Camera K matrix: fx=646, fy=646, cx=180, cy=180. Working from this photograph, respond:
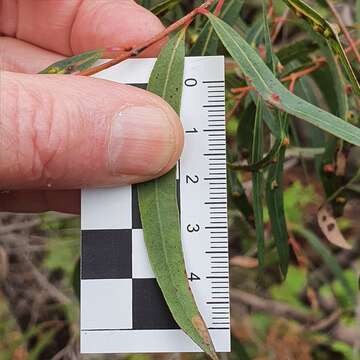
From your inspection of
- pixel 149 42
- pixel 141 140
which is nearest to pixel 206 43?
pixel 149 42

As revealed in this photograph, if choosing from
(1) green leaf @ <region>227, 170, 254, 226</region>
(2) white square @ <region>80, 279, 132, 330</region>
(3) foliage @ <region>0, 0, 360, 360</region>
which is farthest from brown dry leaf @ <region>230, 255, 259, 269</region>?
(2) white square @ <region>80, 279, 132, 330</region>

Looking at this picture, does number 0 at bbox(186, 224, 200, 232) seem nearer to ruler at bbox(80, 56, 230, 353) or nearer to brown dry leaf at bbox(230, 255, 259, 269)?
ruler at bbox(80, 56, 230, 353)

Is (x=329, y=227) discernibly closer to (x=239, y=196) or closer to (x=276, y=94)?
(x=239, y=196)

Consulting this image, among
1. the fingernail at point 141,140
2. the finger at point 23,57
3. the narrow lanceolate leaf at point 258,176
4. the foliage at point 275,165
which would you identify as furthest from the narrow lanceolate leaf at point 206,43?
the finger at point 23,57

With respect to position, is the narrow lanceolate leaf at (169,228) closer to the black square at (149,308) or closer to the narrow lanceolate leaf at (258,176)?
the black square at (149,308)

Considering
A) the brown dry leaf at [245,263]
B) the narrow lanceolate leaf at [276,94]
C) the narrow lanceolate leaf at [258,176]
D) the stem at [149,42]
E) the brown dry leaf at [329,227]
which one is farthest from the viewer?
the brown dry leaf at [245,263]

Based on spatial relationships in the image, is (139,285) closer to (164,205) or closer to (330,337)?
(164,205)

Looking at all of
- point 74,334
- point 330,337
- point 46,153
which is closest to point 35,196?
point 46,153
